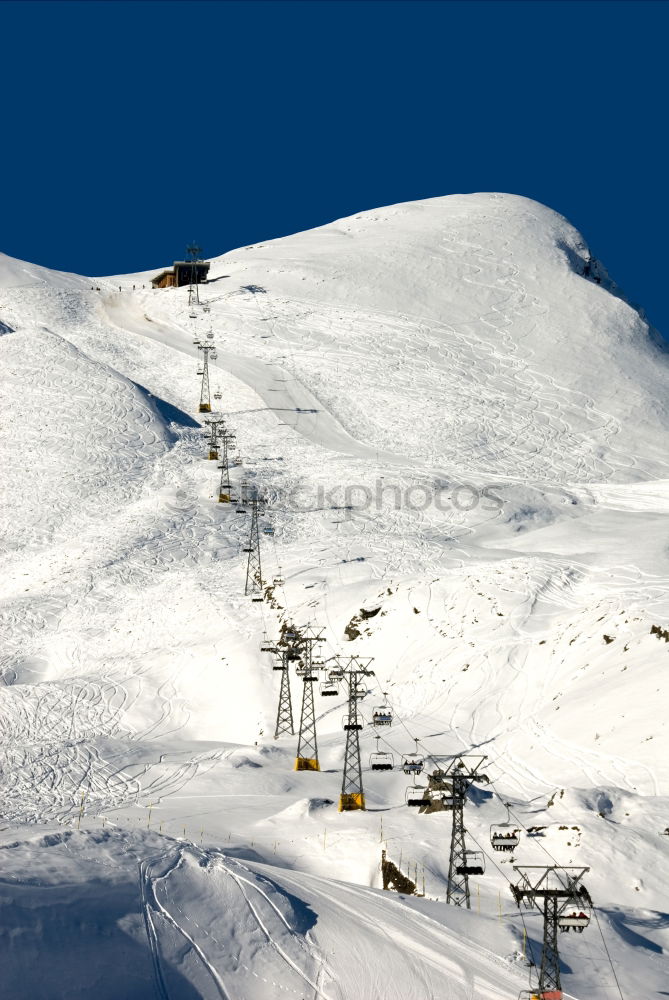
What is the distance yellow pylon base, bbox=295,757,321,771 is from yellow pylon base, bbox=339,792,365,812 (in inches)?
230

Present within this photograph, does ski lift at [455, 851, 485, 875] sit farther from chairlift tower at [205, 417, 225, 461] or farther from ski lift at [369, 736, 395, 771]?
chairlift tower at [205, 417, 225, 461]

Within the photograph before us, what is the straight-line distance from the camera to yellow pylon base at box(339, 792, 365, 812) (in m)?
48.3

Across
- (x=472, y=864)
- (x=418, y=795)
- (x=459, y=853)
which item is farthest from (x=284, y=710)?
(x=459, y=853)

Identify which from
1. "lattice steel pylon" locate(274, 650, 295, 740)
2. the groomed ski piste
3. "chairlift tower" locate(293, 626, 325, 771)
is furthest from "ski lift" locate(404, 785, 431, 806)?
"lattice steel pylon" locate(274, 650, 295, 740)

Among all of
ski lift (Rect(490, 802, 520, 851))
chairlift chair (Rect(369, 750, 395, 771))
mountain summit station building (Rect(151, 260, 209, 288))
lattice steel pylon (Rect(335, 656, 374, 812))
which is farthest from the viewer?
mountain summit station building (Rect(151, 260, 209, 288))

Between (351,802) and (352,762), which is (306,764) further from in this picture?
(351,802)

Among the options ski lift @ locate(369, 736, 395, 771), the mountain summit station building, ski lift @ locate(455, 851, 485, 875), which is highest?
the mountain summit station building

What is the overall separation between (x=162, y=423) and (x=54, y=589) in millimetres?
28308

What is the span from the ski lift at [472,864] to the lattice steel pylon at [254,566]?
3258 centimetres

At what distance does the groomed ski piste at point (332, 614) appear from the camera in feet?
117

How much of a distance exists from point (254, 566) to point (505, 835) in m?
40.4

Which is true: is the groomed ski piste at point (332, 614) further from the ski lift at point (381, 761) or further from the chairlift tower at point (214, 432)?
the ski lift at point (381, 761)

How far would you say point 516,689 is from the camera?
5950cm

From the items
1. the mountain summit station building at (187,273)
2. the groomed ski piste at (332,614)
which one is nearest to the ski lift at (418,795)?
the groomed ski piste at (332,614)
